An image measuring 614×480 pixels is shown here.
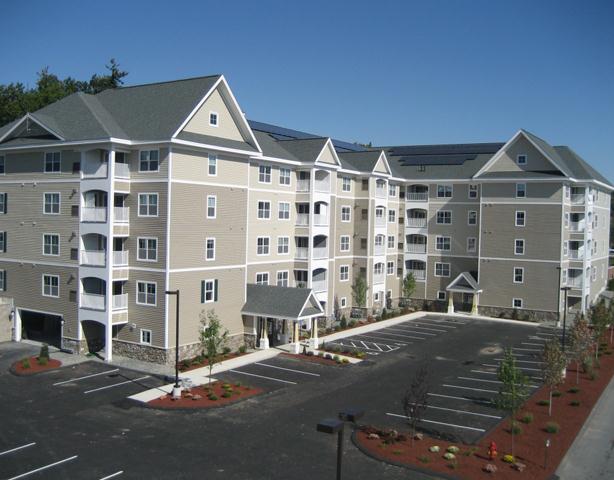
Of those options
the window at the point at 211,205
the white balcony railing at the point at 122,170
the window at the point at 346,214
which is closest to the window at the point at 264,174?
the window at the point at 211,205

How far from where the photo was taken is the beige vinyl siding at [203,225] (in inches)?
1382

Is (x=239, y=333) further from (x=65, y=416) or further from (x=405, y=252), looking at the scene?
(x=405, y=252)

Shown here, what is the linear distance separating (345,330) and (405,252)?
15.6 meters

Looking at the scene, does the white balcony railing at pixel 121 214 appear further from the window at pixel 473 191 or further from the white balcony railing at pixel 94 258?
the window at pixel 473 191

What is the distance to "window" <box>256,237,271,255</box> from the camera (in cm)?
4347

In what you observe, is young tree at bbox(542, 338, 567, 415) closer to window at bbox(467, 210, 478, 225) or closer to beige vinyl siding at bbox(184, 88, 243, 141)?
beige vinyl siding at bbox(184, 88, 243, 141)

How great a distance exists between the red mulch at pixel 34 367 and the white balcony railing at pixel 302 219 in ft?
65.1

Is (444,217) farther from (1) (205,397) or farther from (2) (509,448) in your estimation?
(2) (509,448)

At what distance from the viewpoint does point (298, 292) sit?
40.2 metres

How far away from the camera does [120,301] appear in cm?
3575

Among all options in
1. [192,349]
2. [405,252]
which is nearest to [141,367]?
[192,349]

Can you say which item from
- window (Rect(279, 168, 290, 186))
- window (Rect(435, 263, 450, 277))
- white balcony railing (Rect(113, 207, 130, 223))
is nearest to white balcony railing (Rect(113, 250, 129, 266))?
white balcony railing (Rect(113, 207, 130, 223))

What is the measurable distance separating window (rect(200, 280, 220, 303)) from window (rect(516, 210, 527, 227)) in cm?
2964

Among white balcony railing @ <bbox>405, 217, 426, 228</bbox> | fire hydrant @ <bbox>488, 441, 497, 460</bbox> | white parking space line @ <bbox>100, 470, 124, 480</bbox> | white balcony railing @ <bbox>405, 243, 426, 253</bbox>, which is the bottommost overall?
white parking space line @ <bbox>100, 470, 124, 480</bbox>
